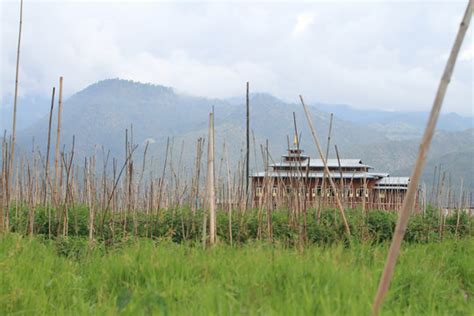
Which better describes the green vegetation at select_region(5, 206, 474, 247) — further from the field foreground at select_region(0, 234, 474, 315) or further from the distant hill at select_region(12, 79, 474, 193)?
the distant hill at select_region(12, 79, 474, 193)

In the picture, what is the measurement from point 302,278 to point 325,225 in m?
3.67

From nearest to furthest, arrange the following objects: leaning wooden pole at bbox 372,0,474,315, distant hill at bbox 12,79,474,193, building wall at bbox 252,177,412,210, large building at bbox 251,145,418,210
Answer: leaning wooden pole at bbox 372,0,474,315, large building at bbox 251,145,418,210, building wall at bbox 252,177,412,210, distant hill at bbox 12,79,474,193

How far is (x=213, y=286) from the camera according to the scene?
8.54ft

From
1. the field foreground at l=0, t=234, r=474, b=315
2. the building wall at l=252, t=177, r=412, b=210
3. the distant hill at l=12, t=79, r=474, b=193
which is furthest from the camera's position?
the distant hill at l=12, t=79, r=474, b=193

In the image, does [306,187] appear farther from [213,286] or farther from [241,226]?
[213,286]

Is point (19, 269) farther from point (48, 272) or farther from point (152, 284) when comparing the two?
point (152, 284)

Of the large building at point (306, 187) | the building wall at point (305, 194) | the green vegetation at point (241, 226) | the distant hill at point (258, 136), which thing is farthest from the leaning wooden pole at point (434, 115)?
the distant hill at point (258, 136)

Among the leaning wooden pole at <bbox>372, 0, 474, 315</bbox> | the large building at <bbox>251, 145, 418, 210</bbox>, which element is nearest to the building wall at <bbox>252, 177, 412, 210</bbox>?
the large building at <bbox>251, 145, 418, 210</bbox>

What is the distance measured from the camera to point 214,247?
12.5ft

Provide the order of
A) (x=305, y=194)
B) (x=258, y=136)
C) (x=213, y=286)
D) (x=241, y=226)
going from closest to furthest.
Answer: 1. (x=213, y=286)
2. (x=305, y=194)
3. (x=241, y=226)
4. (x=258, y=136)

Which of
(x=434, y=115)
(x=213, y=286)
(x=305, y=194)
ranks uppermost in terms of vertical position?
(x=434, y=115)

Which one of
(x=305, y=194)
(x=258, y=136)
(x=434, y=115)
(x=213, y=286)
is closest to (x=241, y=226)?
(x=305, y=194)

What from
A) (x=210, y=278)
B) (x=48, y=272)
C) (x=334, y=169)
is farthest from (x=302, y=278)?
(x=334, y=169)

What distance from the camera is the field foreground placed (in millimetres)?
2299
